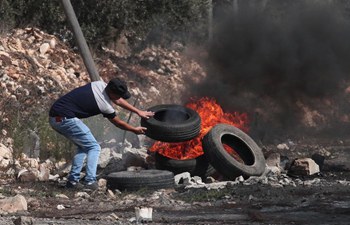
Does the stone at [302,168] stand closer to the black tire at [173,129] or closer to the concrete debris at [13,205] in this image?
the black tire at [173,129]

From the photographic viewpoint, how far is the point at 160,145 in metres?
15.4

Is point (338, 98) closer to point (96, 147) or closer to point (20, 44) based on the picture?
point (20, 44)

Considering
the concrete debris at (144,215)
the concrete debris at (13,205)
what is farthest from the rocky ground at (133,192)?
the concrete debris at (144,215)

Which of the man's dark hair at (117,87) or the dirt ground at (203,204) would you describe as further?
the man's dark hair at (117,87)

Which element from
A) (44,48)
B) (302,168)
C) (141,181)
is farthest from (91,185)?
(44,48)

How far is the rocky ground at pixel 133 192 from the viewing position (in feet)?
32.3

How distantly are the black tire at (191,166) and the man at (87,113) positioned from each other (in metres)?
1.74

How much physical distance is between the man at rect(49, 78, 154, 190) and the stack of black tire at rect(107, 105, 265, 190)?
21.4 inches

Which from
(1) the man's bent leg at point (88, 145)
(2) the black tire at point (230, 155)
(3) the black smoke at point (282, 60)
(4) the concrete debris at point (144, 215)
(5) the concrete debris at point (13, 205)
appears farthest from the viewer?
(3) the black smoke at point (282, 60)

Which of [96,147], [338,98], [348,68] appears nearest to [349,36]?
[348,68]

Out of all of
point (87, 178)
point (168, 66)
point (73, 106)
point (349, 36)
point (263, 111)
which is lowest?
point (87, 178)

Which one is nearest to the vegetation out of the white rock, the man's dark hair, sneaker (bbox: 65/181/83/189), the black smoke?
the white rock

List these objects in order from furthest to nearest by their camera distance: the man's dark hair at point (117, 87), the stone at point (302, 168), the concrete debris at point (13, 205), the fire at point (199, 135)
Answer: the fire at point (199, 135), the stone at point (302, 168), the man's dark hair at point (117, 87), the concrete debris at point (13, 205)

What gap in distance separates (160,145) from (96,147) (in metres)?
2.73
